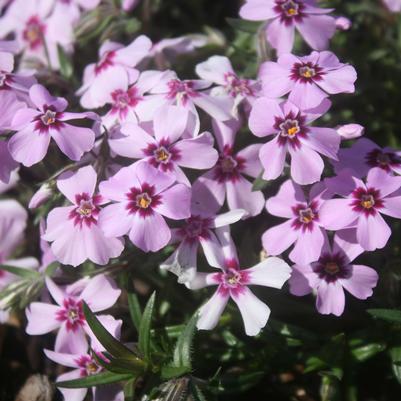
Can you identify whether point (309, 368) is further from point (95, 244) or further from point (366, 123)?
point (366, 123)

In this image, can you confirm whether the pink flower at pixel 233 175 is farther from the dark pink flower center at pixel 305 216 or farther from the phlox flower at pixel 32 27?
the phlox flower at pixel 32 27

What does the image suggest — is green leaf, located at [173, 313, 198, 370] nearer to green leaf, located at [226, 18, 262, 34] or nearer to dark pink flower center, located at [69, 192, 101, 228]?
dark pink flower center, located at [69, 192, 101, 228]

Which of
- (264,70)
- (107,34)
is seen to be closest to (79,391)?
(264,70)

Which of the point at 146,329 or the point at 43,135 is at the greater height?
the point at 43,135

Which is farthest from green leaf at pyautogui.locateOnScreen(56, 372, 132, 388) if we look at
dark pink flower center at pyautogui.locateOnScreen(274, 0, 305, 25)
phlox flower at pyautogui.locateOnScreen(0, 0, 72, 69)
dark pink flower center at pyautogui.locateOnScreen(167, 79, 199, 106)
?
phlox flower at pyautogui.locateOnScreen(0, 0, 72, 69)

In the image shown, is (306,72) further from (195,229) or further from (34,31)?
(34,31)

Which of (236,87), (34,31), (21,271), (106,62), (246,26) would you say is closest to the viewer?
(236,87)

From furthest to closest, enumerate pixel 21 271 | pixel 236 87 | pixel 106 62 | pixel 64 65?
pixel 64 65 → pixel 106 62 → pixel 21 271 → pixel 236 87

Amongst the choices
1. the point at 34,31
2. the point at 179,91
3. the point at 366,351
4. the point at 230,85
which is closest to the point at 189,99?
the point at 179,91
